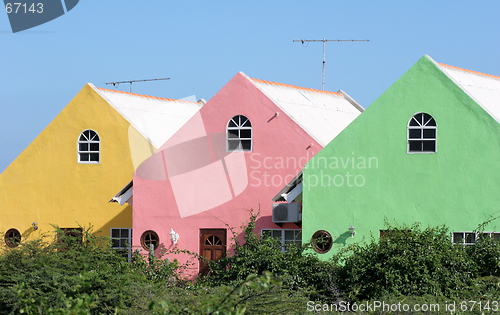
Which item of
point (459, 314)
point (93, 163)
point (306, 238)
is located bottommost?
point (459, 314)

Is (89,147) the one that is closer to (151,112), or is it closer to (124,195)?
(151,112)

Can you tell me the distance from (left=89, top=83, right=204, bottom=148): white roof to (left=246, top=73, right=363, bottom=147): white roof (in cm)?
501

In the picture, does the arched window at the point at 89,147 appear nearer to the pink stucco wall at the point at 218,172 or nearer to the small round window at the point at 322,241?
the pink stucco wall at the point at 218,172

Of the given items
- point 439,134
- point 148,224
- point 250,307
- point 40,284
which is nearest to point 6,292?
point 40,284

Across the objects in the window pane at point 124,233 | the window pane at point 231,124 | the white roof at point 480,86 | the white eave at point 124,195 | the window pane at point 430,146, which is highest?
the white roof at point 480,86

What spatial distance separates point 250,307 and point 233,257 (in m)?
5.38

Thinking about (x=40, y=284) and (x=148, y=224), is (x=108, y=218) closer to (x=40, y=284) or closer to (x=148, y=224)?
(x=148, y=224)

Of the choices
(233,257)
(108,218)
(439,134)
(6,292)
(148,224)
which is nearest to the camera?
(6,292)

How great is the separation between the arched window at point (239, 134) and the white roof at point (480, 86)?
5.99m

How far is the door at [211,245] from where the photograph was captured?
20344 millimetres

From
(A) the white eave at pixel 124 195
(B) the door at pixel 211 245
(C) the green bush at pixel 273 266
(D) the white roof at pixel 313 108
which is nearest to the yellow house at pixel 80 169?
(A) the white eave at pixel 124 195

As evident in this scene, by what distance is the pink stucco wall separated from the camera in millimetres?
19922

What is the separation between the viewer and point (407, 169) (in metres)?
16.8

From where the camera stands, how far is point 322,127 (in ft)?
69.4
